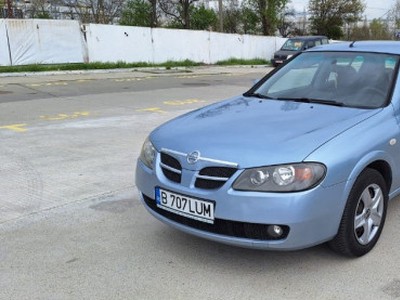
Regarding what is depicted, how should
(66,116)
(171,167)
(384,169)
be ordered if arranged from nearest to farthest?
1. (171,167)
2. (384,169)
3. (66,116)

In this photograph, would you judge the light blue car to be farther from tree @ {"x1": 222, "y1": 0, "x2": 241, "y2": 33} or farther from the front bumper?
tree @ {"x1": 222, "y1": 0, "x2": 241, "y2": 33}

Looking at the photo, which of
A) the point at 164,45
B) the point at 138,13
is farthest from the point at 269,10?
the point at 164,45

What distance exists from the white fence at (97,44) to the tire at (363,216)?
19493 millimetres

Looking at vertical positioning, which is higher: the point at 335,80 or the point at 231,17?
the point at 231,17

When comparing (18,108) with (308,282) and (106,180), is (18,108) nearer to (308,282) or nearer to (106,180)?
(106,180)

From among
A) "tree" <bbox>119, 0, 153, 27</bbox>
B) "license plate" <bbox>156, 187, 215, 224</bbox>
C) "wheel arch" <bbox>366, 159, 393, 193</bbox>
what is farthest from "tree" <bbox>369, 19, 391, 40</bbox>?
"license plate" <bbox>156, 187, 215, 224</bbox>

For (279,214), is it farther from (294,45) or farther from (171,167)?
(294,45)

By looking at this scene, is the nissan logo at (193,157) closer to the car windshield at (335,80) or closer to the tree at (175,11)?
the car windshield at (335,80)

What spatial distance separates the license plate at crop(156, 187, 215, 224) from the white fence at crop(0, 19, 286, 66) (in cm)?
1883

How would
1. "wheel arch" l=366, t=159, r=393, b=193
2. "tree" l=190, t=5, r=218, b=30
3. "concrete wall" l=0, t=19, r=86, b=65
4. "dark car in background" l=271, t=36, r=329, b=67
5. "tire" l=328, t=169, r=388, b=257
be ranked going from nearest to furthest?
"tire" l=328, t=169, r=388, b=257
"wheel arch" l=366, t=159, r=393, b=193
"concrete wall" l=0, t=19, r=86, b=65
"dark car in background" l=271, t=36, r=329, b=67
"tree" l=190, t=5, r=218, b=30

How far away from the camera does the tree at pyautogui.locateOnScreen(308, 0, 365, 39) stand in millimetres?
44812

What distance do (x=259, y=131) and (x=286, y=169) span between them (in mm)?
510

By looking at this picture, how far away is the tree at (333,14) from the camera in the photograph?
44812mm

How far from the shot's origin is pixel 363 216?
3.22 m
